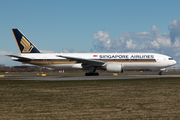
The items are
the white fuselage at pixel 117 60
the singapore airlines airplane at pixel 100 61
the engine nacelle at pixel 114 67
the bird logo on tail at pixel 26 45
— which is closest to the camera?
the engine nacelle at pixel 114 67

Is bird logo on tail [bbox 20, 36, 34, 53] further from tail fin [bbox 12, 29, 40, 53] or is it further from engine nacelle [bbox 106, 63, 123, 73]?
engine nacelle [bbox 106, 63, 123, 73]

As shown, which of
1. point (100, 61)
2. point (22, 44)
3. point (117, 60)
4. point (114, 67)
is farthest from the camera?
point (22, 44)

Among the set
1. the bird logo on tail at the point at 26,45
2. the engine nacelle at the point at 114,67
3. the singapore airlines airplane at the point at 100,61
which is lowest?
the engine nacelle at the point at 114,67

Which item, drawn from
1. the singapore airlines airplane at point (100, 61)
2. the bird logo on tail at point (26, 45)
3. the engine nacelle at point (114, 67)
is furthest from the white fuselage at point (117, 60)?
the engine nacelle at point (114, 67)

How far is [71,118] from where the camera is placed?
25.3ft

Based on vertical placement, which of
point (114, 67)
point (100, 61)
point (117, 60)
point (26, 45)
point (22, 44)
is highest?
point (22, 44)

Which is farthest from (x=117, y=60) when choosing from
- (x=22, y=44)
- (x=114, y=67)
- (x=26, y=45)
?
(x=22, y=44)

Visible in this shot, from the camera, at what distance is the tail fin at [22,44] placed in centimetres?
4372

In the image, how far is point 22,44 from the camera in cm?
4384

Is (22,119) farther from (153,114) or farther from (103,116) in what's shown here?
(153,114)

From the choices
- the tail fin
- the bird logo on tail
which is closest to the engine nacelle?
the tail fin

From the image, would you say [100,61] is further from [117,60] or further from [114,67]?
[117,60]

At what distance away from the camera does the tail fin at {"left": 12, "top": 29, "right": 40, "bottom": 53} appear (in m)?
43.7

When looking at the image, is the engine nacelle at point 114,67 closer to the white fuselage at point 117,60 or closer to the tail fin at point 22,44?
the white fuselage at point 117,60
